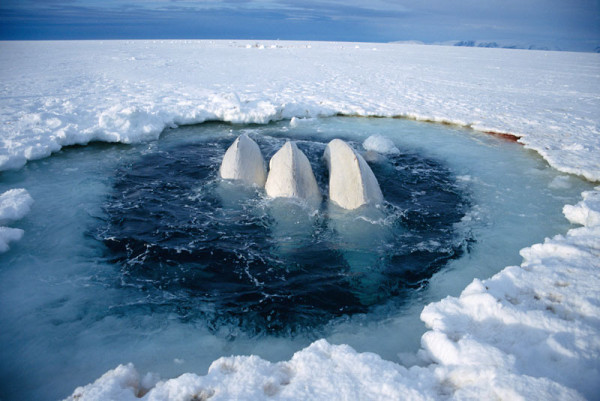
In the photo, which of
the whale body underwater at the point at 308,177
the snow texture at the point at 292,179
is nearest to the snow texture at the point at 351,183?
the whale body underwater at the point at 308,177

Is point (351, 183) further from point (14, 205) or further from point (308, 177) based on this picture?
point (14, 205)

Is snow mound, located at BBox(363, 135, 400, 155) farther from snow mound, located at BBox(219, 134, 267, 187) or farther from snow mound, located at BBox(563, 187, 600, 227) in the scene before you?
snow mound, located at BBox(563, 187, 600, 227)

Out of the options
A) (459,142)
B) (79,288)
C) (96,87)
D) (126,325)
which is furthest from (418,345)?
(96,87)

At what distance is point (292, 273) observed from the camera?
4.96 meters

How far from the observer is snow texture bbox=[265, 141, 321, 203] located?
6371mm

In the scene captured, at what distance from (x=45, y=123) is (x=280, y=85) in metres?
11.0

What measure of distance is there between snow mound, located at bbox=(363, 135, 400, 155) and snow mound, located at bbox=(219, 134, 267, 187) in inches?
148

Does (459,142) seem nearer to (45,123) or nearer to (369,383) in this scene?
(369,383)

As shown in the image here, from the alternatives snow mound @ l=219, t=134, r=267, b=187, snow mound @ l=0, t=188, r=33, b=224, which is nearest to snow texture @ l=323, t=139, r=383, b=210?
snow mound @ l=219, t=134, r=267, b=187

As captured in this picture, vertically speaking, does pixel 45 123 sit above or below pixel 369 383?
below

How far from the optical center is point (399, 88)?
18.2 meters

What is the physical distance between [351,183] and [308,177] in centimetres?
89

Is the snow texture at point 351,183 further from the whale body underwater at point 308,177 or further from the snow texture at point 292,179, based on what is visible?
the snow texture at point 292,179

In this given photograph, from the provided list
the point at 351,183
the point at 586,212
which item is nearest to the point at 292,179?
the point at 351,183
